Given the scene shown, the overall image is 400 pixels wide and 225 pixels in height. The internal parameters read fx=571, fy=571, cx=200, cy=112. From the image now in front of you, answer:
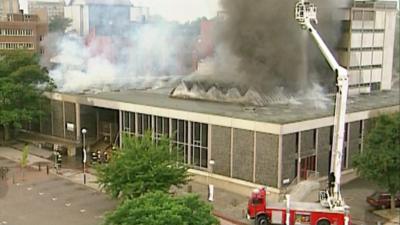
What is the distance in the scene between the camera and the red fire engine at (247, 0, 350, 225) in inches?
813

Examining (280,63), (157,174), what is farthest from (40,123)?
(157,174)

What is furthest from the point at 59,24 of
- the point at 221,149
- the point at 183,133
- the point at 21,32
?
the point at 221,149

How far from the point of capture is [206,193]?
90.7 feet

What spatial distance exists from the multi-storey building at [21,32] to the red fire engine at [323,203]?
50.8 meters

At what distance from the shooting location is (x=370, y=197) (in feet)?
86.1

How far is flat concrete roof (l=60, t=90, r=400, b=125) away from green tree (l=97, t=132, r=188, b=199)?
585 centimetres

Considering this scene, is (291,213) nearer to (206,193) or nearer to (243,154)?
(243,154)

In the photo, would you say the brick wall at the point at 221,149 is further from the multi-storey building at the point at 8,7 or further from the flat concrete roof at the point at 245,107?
the multi-storey building at the point at 8,7

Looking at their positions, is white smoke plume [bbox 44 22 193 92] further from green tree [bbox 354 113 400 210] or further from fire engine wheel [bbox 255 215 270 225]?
green tree [bbox 354 113 400 210]

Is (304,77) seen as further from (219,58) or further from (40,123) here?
(40,123)

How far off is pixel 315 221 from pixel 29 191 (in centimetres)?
1401

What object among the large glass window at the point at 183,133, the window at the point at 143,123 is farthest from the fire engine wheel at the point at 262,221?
the window at the point at 143,123

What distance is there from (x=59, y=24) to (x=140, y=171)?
204 ft

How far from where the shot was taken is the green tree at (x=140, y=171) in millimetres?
22547
